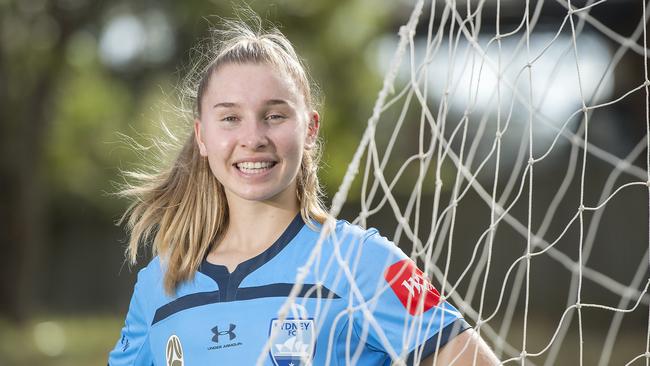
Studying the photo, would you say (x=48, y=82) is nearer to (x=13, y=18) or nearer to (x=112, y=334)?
(x=13, y=18)

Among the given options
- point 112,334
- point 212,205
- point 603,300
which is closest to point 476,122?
point 603,300

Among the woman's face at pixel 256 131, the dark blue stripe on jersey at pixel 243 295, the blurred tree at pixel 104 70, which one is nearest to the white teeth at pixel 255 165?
the woman's face at pixel 256 131

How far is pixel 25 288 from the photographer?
35.5 feet

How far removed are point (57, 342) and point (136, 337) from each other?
8.36 meters

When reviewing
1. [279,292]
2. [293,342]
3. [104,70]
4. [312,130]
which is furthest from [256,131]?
[104,70]

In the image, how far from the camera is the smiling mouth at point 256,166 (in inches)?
86.0

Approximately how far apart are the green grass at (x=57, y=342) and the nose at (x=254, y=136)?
6.22 meters

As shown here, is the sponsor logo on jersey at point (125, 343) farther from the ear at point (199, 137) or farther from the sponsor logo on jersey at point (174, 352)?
the ear at point (199, 137)

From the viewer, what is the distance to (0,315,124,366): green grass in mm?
8993

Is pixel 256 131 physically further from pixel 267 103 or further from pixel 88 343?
pixel 88 343

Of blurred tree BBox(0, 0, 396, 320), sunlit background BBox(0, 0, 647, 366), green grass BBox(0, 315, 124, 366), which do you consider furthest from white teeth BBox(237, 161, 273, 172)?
blurred tree BBox(0, 0, 396, 320)

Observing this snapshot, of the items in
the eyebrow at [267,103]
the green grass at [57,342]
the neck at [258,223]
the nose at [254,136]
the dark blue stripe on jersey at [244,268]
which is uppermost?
the green grass at [57,342]

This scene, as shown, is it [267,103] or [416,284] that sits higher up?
[267,103]

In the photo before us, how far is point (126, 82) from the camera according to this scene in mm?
11867
